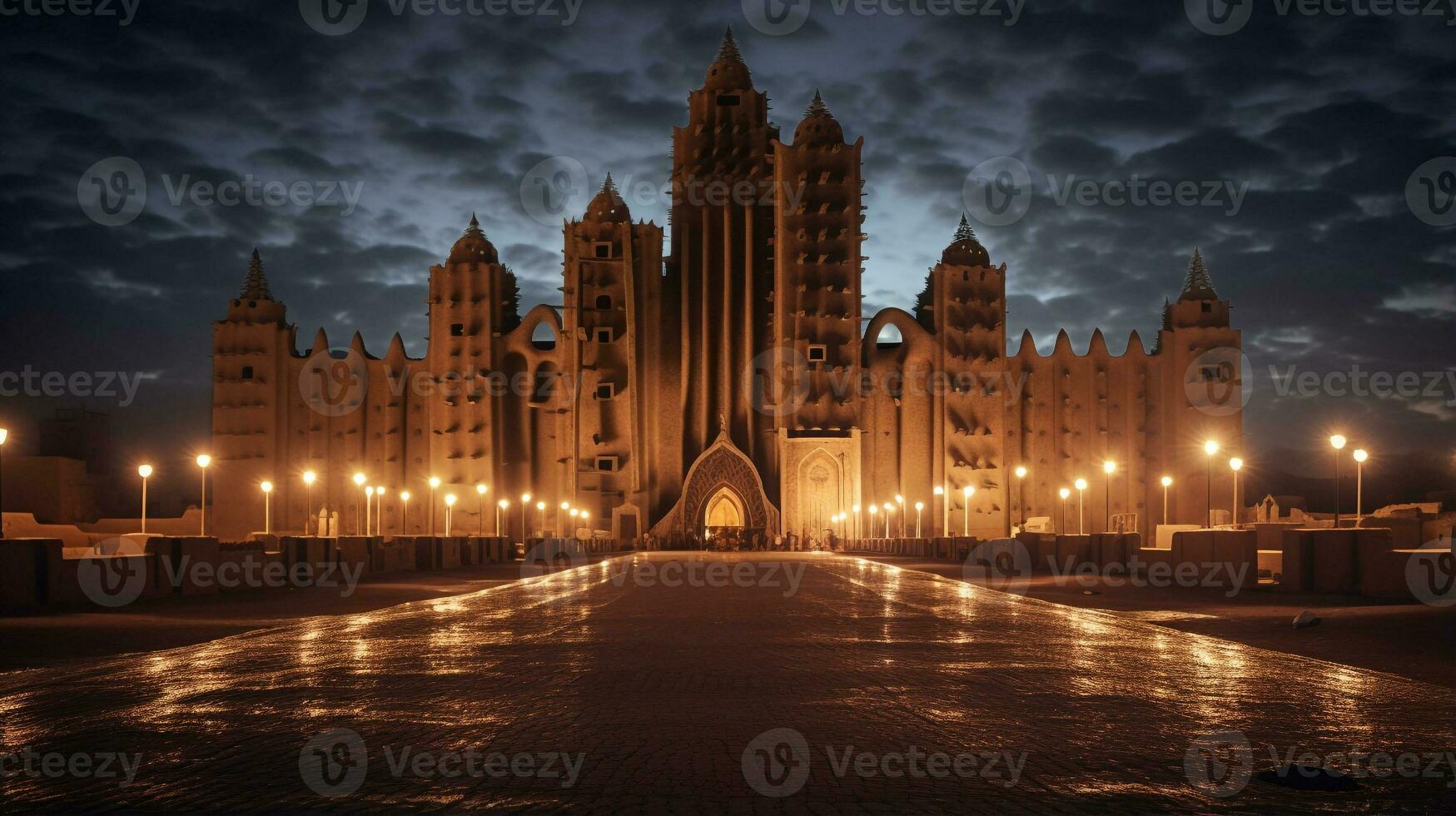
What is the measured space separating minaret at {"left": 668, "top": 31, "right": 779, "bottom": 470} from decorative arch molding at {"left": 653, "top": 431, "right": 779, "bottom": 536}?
2.68 meters

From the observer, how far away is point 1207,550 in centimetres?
2856

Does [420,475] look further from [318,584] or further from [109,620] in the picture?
[109,620]

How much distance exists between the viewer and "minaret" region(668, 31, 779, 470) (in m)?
91.9

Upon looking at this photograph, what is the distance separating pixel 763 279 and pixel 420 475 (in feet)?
96.7

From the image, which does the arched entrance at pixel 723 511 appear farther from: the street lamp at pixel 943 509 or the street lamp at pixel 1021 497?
the street lamp at pixel 1021 497

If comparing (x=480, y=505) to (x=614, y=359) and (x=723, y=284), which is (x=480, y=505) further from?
(x=723, y=284)

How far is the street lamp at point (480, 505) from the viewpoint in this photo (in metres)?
89.4

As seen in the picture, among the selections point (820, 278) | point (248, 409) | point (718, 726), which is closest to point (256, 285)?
point (248, 409)

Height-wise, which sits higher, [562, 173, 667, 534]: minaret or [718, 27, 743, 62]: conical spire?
[718, 27, 743, 62]: conical spire

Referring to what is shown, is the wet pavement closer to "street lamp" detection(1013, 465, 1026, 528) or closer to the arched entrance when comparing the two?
"street lamp" detection(1013, 465, 1026, 528)

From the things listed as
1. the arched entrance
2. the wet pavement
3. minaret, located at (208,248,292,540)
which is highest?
minaret, located at (208,248,292,540)

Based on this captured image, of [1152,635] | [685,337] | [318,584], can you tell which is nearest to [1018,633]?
[1152,635]

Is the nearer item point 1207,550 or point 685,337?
point 1207,550

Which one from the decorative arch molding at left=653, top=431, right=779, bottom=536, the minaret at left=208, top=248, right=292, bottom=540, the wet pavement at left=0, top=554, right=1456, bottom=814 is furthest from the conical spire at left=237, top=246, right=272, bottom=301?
the wet pavement at left=0, top=554, right=1456, bottom=814
